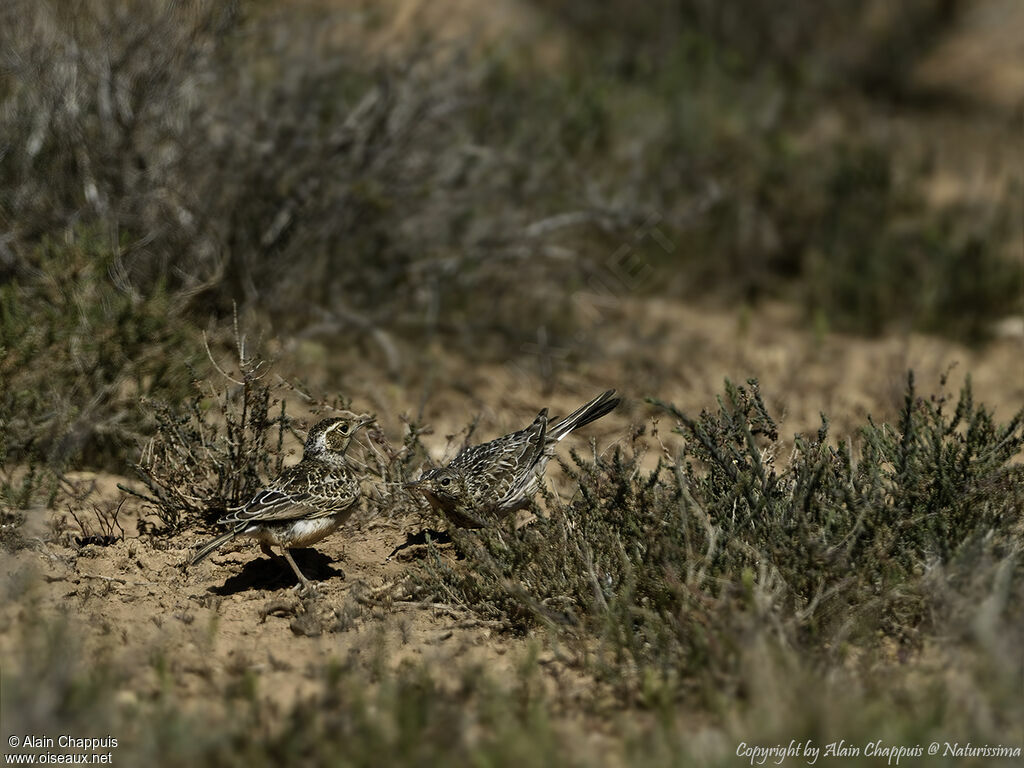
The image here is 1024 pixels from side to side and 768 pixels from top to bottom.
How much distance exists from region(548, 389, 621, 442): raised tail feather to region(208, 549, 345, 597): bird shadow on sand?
51.0 inches

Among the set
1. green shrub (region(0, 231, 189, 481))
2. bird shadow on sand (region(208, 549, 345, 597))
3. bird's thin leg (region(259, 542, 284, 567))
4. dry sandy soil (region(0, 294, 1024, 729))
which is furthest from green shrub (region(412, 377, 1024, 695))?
green shrub (region(0, 231, 189, 481))

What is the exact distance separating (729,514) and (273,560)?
2.15 m

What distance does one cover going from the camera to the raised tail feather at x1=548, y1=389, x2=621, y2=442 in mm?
5777

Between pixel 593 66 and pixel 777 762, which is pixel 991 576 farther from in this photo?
pixel 593 66

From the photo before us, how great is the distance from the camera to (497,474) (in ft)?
17.7

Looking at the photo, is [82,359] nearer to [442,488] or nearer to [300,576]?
[300,576]

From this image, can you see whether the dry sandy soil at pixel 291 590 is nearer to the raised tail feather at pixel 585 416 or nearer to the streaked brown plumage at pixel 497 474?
the raised tail feather at pixel 585 416

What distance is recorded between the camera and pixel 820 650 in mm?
3967

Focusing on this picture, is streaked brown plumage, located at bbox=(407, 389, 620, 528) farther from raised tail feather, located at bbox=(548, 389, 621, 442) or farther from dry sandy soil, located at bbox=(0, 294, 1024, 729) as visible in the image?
dry sandy soil, located at bbox=(0, 294, 1024, 729)

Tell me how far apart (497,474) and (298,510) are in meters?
1.05

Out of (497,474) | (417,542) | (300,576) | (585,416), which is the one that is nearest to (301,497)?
(300,576)

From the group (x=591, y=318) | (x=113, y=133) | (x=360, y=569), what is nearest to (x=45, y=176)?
(x=113, y=133)

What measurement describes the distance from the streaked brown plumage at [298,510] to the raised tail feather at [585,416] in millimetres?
1195

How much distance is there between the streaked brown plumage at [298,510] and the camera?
4.76 metres
